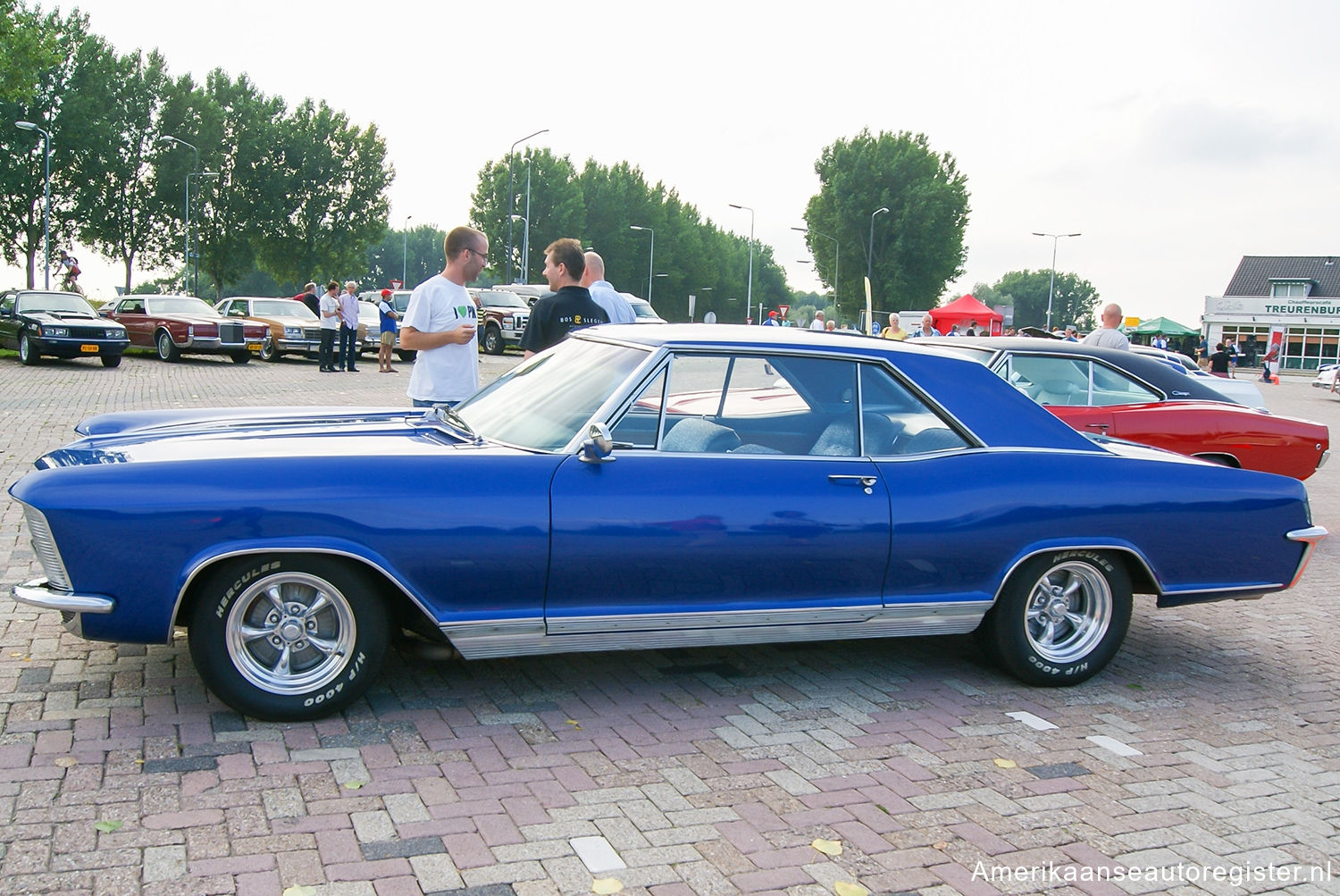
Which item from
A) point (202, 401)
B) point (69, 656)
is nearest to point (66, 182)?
point (202, 401)

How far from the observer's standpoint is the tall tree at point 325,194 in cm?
6281

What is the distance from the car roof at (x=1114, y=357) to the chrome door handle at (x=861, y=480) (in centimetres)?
440

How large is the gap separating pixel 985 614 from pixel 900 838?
1580 mm

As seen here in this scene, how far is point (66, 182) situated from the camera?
54.7 metres

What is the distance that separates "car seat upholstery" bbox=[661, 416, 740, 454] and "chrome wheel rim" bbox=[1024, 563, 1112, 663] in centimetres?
147

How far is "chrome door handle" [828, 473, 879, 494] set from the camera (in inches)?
170

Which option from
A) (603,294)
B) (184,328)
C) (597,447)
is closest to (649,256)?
(184,328)

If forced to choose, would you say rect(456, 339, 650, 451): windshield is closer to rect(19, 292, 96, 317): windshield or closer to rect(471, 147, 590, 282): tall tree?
rect(19, 292, 96, 317): windshield

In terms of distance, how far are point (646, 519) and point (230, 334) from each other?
21790 mm

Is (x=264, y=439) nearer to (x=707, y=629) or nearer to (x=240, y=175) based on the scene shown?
(x=707, y=629)

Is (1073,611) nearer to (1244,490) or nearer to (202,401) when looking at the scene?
(1244,490)

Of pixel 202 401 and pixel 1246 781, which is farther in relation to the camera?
pixel 202 401

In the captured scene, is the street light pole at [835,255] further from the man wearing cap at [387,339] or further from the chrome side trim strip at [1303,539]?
the chrome side trim strip at [1303,539]

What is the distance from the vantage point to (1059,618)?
15.7ft
